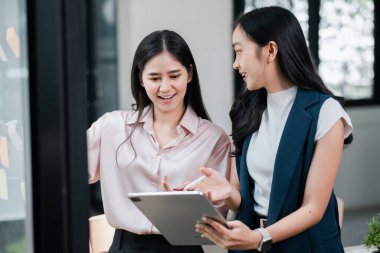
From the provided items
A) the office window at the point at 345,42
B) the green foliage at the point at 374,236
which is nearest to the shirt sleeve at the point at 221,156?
the green foliage at the point at 374,236

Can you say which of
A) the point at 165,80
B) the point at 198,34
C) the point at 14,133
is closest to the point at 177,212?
the point at 165,80

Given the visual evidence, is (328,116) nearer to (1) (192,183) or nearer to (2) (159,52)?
(1) (192,183)

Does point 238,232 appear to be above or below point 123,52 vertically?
below

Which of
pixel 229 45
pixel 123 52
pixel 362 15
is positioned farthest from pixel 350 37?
pixel 123 52

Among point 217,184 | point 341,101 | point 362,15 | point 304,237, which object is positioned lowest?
point 304,237

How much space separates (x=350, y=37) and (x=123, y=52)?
218cm

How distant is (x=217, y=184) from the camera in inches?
67.7

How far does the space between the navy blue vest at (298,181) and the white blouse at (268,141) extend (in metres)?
0.03

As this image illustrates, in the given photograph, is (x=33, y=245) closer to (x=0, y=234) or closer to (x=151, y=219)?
(x=0, y=234)

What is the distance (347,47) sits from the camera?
19.9 ft

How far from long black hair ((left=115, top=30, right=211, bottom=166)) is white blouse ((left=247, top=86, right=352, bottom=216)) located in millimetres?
216

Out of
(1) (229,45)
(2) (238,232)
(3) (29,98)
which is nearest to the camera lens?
(3) (29,98)

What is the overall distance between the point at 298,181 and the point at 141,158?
426 millimetres

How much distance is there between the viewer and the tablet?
1479 millimetres
